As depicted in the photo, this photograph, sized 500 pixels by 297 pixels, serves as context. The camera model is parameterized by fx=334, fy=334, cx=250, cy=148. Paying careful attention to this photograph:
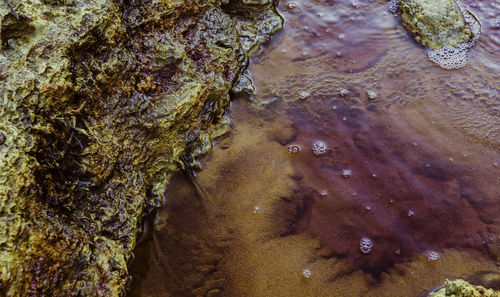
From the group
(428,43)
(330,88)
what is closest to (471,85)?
(428,43)

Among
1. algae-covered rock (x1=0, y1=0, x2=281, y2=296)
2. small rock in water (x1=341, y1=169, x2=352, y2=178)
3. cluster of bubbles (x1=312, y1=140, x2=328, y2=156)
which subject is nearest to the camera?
algae-covered rock (x1=0, y1=0, x2=281, y2=296)

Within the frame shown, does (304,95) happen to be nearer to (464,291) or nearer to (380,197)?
(380,197)

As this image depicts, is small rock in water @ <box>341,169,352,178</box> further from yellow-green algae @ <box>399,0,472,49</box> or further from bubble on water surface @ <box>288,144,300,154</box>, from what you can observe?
yellow-green algae @ <box>399,0,472,49</box>

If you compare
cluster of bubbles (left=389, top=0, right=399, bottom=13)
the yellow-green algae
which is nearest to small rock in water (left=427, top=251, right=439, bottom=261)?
the yellow-green algae

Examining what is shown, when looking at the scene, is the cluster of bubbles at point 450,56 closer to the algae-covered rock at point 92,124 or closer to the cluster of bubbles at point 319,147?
the cluster of bubbles at point 319,147

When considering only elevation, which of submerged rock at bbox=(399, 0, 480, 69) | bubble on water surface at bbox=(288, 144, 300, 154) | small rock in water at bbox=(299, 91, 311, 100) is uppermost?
submerged rock at bbox=(399, 0, 480, 69)

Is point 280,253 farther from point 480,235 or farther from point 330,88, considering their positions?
point 330,88
